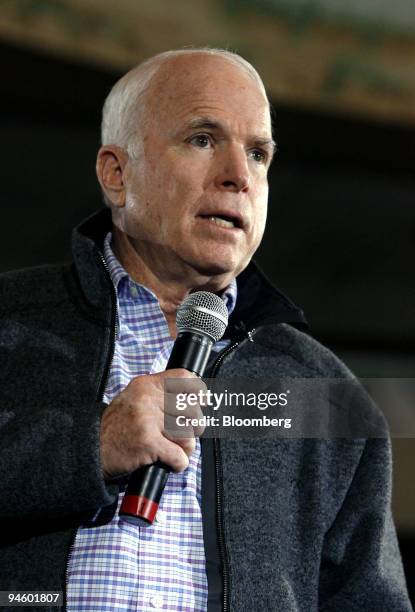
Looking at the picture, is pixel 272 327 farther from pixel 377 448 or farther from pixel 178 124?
pixel 178 124

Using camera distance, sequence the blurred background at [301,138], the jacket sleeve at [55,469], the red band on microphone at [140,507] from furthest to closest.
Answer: the blurred background at [301,138] → the jacket sleeve at [55,469] → the red band on microphone at [140,507]

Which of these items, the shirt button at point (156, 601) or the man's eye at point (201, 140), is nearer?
the shirt button at point (156, 601)

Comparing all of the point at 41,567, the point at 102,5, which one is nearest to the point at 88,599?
the point at 41,567

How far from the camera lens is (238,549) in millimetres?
1342

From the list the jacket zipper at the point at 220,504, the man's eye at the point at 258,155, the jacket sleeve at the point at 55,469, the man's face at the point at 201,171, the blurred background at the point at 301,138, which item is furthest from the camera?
the blurred background at the point at 301,138

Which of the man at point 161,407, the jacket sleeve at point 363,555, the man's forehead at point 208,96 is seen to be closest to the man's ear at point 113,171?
the man at point 161,407

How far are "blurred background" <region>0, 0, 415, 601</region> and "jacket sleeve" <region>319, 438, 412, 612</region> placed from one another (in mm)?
2039

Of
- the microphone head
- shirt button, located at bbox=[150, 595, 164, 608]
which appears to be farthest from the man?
the microphone head

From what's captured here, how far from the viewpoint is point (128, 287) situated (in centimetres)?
157

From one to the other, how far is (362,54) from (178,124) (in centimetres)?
339

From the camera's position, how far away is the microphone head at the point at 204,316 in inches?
46.7

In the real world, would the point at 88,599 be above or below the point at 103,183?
below

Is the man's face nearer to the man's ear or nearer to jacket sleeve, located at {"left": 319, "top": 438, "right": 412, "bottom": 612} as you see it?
the man's ear

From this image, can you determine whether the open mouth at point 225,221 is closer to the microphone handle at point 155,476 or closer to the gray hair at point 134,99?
the gray hair at point 134,99
